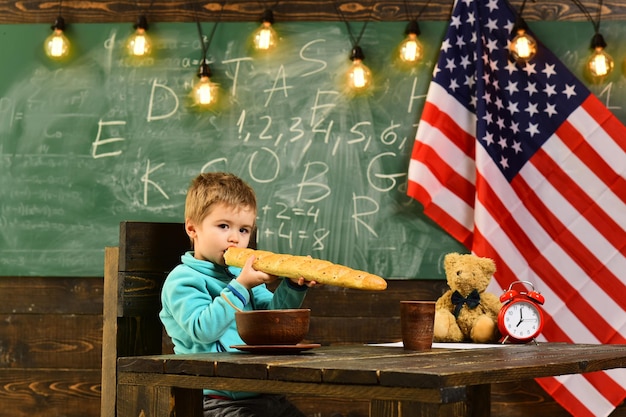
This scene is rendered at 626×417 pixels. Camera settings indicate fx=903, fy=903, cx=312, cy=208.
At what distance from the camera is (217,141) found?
157 inches

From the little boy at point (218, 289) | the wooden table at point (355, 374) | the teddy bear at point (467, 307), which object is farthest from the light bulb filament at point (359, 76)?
the wooden table at point (355, 374)

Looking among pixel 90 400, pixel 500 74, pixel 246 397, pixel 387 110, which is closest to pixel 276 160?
pixel 387 110

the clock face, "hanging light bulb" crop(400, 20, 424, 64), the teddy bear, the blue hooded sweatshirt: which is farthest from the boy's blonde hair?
"hanging light bulb" crop(400, 20, 424, 64)

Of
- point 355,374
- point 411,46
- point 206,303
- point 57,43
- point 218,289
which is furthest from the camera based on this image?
point 57,43

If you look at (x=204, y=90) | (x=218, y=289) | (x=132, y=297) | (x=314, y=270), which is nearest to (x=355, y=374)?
(x=314, y=270)

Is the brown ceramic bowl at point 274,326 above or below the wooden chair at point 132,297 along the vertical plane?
below

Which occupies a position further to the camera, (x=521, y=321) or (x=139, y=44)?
(x=139, y=44)

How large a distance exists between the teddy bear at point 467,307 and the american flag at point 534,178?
0.97 m

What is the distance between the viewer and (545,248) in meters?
3.80

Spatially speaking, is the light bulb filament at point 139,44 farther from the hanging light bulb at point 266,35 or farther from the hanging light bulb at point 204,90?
the hanging light bulb at point 266,35

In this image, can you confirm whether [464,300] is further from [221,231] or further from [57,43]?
[57,43]

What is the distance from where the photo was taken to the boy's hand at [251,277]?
2.15m

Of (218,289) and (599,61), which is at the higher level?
(599,61)

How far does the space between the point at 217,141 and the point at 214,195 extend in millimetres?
1577
